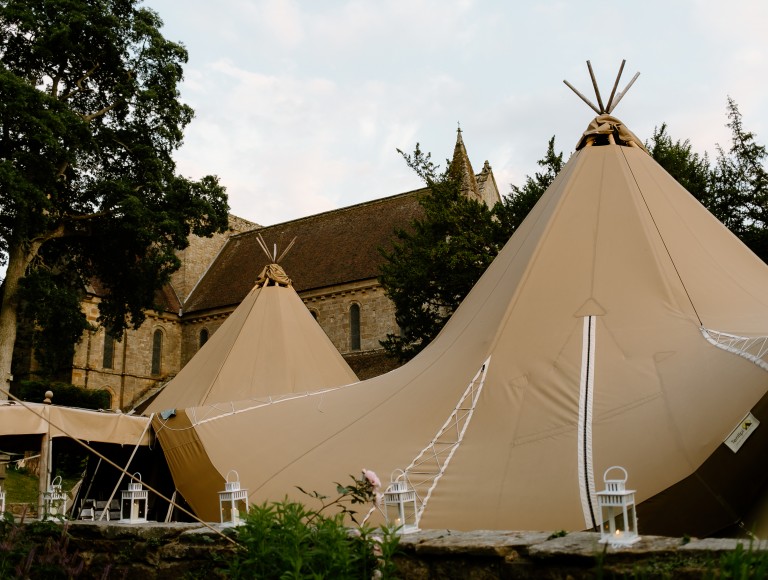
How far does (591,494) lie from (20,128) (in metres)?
16.3

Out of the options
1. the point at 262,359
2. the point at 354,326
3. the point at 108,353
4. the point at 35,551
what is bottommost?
the point at 35,551

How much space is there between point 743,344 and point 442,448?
8.24 feet

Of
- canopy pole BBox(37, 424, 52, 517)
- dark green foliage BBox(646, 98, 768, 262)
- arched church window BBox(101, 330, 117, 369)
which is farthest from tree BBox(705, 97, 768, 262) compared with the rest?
arched church window BBox(101, 330, 117, 369)

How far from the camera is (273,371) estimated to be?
1275cm

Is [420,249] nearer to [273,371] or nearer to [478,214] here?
[478,214]

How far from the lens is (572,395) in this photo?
593 centimetres

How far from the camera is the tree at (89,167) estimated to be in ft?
56.8

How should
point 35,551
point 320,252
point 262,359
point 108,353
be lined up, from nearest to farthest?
point 35,551
point 262,359
point 108,353
point 320,252

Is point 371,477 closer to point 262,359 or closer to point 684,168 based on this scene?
point 262,359

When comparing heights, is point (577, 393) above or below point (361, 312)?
below

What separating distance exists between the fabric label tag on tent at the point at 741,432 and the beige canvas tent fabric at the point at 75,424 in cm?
653

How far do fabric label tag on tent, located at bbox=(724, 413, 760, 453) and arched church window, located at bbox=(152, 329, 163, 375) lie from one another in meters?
27.7

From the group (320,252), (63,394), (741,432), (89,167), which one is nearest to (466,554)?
(741,432)

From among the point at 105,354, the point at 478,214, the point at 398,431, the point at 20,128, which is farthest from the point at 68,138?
the point at 398,431
